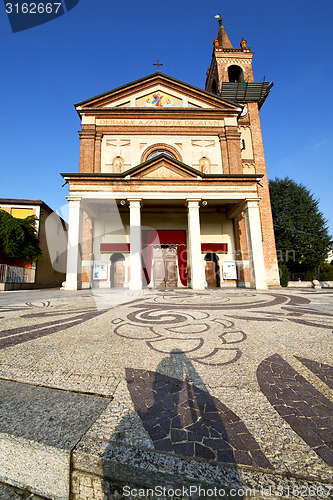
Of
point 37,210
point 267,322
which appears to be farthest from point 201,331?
point 37,210

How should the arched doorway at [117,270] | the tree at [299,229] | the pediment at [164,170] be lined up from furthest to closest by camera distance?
the tree at [299,229], the arched doorway at [117,270], the pediment at [164,170]

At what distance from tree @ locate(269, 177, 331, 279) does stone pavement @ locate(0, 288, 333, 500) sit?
24032mm

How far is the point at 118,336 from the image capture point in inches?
102

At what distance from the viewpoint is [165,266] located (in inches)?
612

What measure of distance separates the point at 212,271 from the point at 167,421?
15.0m

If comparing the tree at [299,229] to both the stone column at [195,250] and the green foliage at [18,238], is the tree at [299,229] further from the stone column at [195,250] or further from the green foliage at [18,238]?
the green foliage at [18,238]

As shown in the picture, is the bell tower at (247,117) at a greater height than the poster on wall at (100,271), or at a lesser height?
greater

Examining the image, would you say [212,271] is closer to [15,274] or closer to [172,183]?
[172,183]

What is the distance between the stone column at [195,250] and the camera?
11531mm

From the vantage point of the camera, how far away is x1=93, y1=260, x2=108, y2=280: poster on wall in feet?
46.1

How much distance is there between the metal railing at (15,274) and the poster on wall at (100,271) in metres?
6.00

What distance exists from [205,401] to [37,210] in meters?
23.4

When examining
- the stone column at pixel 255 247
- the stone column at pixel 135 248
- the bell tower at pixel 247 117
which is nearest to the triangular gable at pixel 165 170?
the stone column at pixel 135 248

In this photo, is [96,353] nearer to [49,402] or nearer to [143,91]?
[49,402]
